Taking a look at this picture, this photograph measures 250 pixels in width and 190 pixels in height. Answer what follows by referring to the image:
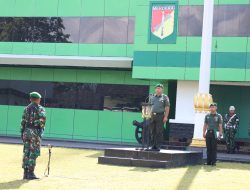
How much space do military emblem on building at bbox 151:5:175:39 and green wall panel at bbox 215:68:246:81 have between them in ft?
9.56

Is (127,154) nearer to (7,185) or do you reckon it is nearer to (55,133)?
(7,185)

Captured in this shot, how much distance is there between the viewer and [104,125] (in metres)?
28.2

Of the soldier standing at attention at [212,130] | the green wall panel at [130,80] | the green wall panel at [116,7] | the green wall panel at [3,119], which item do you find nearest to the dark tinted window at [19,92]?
the green wall panel at [3,119]

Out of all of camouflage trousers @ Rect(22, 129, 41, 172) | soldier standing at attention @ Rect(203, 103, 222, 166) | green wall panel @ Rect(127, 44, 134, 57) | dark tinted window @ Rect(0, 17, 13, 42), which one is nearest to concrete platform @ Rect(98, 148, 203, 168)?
soldier standing at attention @ Rect(203, 103, 222, 166)

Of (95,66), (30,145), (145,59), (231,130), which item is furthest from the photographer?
(95,66)

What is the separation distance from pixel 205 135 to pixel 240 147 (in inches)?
275

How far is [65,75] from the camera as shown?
95.7ft

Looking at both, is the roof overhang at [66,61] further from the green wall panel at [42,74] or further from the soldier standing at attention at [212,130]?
the soldier standing at attention at [212,130]

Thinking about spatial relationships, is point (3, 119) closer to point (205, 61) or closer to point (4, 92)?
point (4, 92)

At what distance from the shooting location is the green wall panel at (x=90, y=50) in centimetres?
2770

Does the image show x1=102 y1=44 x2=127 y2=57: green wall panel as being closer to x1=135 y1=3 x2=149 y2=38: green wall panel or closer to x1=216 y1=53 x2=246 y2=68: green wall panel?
x1=135 y1=3 x2=149 y2=38: green wall panel

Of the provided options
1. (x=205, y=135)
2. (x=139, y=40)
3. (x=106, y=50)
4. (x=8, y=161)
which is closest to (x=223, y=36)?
(x=139, y=40)

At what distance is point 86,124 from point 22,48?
5.30m

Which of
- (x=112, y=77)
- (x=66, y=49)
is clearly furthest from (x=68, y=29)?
(x=112, y=77)
